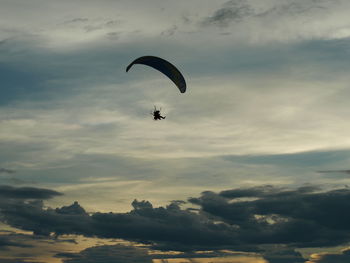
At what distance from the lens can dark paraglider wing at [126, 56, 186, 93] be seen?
73.6 metres

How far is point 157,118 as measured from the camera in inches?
2854

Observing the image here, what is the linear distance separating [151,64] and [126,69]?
7.93m

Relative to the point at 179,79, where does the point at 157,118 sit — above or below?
below

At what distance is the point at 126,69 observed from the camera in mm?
68750

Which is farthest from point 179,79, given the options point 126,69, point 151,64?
point 126,69

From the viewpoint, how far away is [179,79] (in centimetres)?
7538

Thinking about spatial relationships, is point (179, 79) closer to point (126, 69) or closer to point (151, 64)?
point (151, 64)

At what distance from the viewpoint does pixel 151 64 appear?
7575 cm

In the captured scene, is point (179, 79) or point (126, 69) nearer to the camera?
point (126, 69)

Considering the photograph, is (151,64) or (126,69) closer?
(126,69)

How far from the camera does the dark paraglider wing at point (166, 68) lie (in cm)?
7356

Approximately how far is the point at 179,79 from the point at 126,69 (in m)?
10.3

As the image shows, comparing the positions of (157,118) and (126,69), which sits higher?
(126,69)

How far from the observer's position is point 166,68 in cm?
7531
